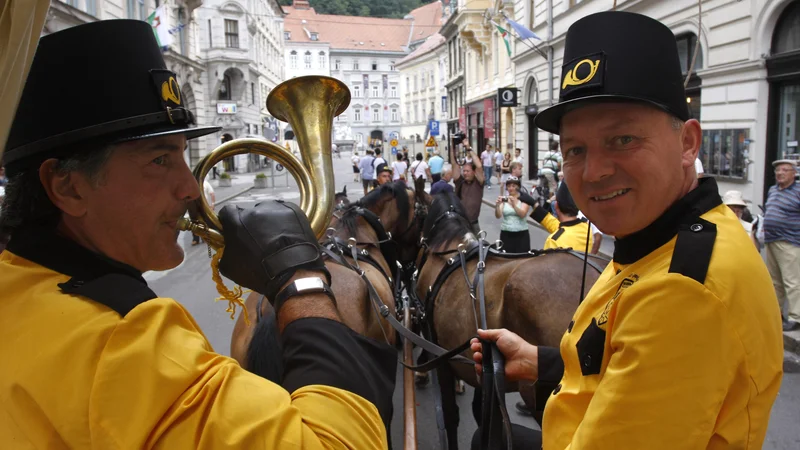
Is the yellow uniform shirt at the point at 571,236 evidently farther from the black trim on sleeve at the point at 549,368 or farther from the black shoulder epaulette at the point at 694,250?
the black shoulder epaulette at the point at 694,250

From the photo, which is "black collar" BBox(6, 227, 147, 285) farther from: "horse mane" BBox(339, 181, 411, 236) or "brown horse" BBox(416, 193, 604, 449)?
"horse mane" BBox(339, 181, 411, 236)

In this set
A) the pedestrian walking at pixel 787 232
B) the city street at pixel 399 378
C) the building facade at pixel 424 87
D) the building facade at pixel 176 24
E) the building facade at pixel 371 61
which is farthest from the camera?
the building facade at pixel 371 61

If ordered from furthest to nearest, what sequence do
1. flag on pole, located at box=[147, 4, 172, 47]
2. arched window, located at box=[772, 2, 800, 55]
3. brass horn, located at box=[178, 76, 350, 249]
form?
flag on pole, located at box=[147, 4, 172, 47]
arched window, located at box=[772, 2, 800, 55]
brass horn, located at box=[178, 76, 350, 249]

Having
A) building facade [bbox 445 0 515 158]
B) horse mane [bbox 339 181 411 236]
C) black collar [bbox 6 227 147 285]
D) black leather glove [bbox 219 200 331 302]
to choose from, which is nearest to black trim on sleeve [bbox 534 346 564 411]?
black leather glove [bbox 219 200 331 302]

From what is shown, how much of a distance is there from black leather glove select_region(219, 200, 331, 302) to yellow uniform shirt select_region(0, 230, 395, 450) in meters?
0.40

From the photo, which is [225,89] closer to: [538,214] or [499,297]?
[538,214]

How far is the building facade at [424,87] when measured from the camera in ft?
184

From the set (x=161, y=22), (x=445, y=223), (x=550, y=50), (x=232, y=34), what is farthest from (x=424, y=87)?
(x=445, y=223)

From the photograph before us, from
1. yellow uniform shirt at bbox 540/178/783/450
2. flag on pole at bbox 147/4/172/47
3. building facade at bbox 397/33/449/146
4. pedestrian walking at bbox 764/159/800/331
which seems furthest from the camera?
building facade at bbox 397/33/449/146

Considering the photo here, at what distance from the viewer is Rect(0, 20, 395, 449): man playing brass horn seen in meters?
1.03

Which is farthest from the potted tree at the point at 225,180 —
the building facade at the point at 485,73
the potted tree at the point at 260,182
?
the building facade at the point at 485,73

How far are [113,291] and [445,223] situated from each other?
12.4 feet

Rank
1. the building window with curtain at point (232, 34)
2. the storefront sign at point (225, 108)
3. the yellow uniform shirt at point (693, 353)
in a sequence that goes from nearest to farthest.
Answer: the yellow uniform shirt at point (693, 353)
the storefront sign at point (225, 108)
the building window with curtain at point (232, 34)

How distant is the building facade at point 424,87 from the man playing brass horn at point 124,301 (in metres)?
50.5
